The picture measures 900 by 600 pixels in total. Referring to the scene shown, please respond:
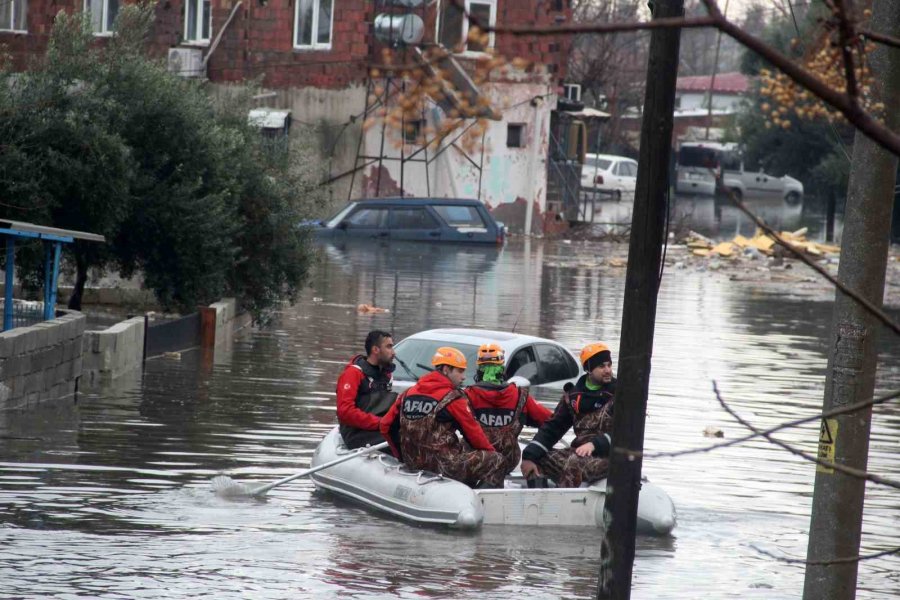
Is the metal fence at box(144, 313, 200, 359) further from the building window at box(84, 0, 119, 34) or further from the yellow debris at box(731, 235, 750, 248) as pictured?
the building window at box(84, 0, 119, 34)

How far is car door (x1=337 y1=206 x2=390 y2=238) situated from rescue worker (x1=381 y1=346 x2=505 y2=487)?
101ft

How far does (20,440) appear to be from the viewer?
1327 centimetres

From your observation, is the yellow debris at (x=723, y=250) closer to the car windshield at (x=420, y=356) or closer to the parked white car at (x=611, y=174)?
the parked white car at (x=611, y=174)

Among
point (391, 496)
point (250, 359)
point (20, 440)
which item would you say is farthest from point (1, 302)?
point (391, 496)

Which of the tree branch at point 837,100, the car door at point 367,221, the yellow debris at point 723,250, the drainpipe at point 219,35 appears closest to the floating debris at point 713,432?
the tree branch at point 837,100

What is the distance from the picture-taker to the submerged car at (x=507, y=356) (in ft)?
54.0

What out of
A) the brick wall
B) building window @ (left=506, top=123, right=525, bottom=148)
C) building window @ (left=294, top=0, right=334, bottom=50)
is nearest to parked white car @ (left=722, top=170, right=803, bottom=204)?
building window @ (left=506, top=123, right=525, bottom=148)

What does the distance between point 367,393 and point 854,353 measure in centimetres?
625

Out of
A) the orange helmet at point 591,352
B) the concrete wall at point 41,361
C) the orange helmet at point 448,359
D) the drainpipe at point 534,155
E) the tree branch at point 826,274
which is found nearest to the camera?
the tree branch at point 826,274

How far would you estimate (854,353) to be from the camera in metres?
6.71

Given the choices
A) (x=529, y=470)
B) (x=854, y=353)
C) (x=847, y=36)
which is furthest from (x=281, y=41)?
Answer: (x=847, y=36)

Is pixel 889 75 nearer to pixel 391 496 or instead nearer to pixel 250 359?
pixel 391 496

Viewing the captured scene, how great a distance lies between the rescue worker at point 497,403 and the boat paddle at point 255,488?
39.8 inches

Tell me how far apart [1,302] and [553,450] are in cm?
891
